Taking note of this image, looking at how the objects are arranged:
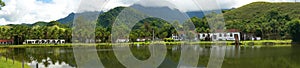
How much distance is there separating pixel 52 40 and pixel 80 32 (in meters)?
13.6

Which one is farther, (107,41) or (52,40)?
(52,40)

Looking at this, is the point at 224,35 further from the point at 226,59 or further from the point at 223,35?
the point at 226,59

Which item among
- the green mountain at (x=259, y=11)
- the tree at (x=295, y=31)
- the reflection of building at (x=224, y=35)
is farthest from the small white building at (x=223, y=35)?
the green mountain at (x=259, y=11)

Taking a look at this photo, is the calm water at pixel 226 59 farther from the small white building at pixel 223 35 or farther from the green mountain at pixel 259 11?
the green mountain at pixel 259 11

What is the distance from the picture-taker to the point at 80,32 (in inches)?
2443

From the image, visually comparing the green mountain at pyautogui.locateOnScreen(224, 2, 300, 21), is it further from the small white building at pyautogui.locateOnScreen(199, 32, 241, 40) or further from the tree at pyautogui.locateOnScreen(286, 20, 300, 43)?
the tree at pyautogui.locateOnScreen(286, 20, 300, 43)

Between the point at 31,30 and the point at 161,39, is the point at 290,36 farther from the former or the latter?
the point at 31,30

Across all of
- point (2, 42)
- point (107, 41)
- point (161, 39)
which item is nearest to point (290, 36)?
point (161, 39)

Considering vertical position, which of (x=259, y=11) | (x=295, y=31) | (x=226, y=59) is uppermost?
(x=259, y=11)

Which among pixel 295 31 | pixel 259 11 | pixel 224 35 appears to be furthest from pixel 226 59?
pixel 259 11

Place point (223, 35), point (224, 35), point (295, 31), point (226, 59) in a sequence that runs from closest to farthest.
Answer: point (226, 59) → point (295, 31) → point (224, 35) → point (223, 35)

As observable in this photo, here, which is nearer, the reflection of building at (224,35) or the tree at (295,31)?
the tree at (295,31)

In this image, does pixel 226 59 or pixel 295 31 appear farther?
pixel 295 31

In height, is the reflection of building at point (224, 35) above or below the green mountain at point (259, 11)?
below
